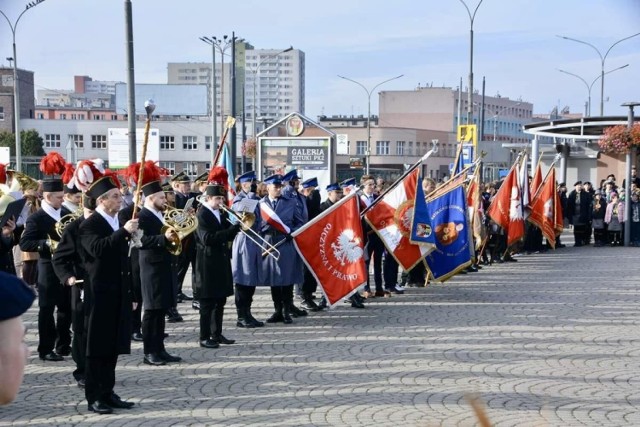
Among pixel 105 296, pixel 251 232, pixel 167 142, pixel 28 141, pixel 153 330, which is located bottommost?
pixel 153 330

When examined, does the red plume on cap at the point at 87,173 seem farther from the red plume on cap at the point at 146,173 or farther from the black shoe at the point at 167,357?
the black shoe at the point at 167,357

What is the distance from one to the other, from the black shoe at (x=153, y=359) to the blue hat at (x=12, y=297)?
6329 millimetres

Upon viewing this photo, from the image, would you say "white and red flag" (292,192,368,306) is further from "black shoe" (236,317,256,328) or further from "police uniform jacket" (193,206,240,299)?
"police uniform jacket" (193,206,240,299)

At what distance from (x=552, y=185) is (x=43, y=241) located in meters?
15.9

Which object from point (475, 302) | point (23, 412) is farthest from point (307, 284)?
point (23, 412)

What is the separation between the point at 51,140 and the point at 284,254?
294ft

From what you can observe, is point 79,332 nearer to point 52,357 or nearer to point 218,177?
point 52,357

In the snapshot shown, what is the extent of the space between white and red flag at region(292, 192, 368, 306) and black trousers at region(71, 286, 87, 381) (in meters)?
4.39

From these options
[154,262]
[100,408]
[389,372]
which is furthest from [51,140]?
[100,408]

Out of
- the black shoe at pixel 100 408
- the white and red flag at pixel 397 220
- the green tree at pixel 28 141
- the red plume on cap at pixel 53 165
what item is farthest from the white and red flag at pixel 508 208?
the green tree at pixel 28 141

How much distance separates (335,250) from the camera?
39.2 ft

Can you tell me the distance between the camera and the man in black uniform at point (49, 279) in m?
8.87

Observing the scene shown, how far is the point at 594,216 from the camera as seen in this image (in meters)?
24.6

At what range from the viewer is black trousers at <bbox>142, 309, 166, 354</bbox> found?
28.0 ft
